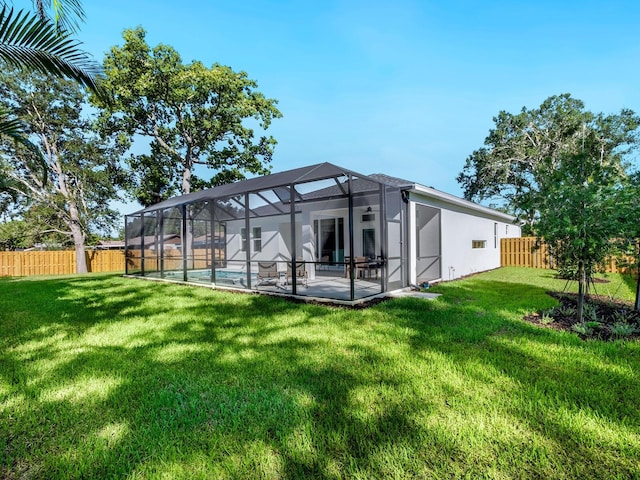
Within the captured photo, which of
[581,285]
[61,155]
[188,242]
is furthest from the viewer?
[61,155]

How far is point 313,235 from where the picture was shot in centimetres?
1134

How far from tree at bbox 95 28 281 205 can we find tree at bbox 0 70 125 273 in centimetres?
163

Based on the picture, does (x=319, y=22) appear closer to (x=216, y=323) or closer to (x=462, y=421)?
(x=216, y=323)

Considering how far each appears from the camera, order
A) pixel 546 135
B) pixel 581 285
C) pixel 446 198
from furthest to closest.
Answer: pixel 546 135 → pixel 446 198 → pixel 581 285

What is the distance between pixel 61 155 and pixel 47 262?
623 cm

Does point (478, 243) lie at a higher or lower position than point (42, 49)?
lower

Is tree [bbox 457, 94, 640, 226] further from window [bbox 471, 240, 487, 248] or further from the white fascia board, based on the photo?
window [bbox 471, 240, 487, 248]

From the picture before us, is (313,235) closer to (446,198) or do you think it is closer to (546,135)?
(446,198)

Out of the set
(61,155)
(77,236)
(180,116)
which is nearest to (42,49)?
(180,116)

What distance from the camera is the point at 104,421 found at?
241cm

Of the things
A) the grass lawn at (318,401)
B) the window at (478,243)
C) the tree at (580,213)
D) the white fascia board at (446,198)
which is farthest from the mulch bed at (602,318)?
the window at (478,243)

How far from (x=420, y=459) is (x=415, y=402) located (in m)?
0.68

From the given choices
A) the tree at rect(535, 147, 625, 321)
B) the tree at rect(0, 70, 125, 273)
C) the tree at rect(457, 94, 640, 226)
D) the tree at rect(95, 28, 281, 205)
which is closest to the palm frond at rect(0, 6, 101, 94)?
the tree at rect(535, 147, 625, 321)

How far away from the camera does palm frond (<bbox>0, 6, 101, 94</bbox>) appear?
11.8 ft
